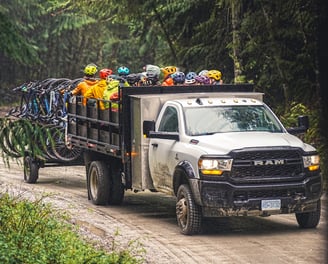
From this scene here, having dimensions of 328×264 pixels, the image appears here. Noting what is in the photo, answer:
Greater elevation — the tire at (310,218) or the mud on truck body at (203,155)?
the mud on truck body at (203,155)

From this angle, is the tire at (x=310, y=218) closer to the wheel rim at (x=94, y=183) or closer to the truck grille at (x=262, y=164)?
the truck grille at (x=262, y=164)

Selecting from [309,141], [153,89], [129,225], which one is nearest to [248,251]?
[129,225]

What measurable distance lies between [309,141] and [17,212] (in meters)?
7.27

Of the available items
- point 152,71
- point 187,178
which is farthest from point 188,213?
point 152,71

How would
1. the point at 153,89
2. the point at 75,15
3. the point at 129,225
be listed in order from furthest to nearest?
the point at 75,15, the point at 153,89, the point at 129,225

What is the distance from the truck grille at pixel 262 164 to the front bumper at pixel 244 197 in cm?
13

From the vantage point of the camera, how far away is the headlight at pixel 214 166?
1051 cm

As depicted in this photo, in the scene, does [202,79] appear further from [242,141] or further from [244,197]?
[244,197]

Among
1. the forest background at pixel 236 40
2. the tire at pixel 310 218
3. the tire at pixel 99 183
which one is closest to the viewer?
the tire at pixel 310 218

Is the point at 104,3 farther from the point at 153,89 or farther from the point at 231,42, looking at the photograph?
the point at 153,89

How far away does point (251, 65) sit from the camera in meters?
20.0

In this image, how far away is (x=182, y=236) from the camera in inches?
424

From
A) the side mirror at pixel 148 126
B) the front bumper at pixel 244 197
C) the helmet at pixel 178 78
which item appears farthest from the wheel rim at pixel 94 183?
the front bumper at pixel 244 197

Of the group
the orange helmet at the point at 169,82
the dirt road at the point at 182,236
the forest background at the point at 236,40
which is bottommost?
the dirt road at the point at 182,236
